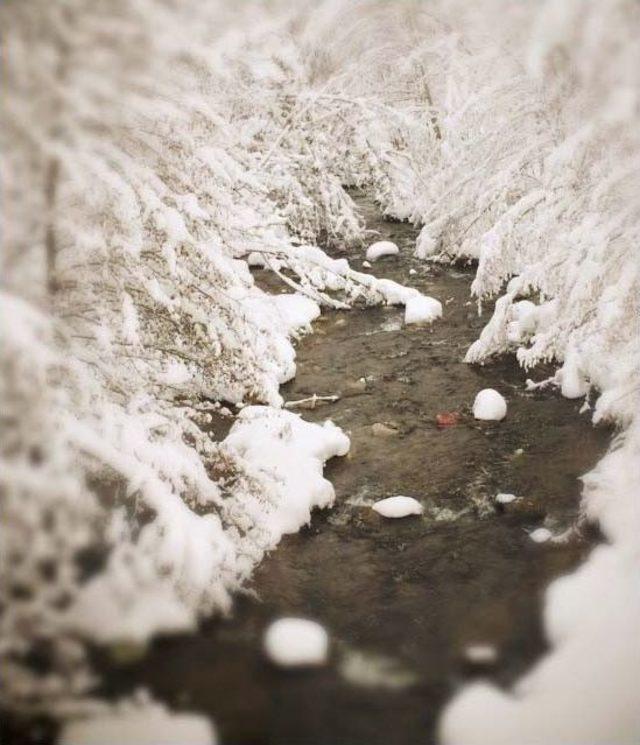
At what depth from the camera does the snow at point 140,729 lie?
8.63 ft

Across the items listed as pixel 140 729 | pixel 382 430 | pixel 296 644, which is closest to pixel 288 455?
pixel 382 430

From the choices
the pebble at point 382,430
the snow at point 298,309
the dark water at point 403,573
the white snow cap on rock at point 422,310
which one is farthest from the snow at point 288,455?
the white snow cap on rock at point 422,310

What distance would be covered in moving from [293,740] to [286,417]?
3075mm

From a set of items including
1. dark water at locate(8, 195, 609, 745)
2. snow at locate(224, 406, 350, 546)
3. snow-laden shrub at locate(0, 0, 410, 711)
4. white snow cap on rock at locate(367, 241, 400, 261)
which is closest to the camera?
snow-laden shrub at locate(0, 0, 410, 711)

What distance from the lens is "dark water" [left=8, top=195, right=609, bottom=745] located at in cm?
332

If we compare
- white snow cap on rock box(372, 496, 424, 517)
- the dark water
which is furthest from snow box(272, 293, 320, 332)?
white snow cap on rock box(372, 496, 424, 517)

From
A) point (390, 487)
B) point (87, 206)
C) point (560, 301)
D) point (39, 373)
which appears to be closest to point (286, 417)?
point (390, 487)

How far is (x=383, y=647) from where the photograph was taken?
3.73 meters

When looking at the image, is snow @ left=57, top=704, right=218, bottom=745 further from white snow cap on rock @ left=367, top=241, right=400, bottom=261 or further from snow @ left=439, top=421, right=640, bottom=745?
white snow cap on rock @ left=367, top=241, right=400, bottom=261

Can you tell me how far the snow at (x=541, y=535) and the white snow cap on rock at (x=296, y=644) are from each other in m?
1.95

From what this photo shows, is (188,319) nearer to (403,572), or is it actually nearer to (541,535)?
(403,572)

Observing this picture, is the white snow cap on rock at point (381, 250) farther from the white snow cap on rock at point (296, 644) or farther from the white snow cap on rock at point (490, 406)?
the white snow cap on rock at point (296, 644)

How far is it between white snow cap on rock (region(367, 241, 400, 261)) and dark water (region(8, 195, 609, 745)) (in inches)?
190

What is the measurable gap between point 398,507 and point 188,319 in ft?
8.44
